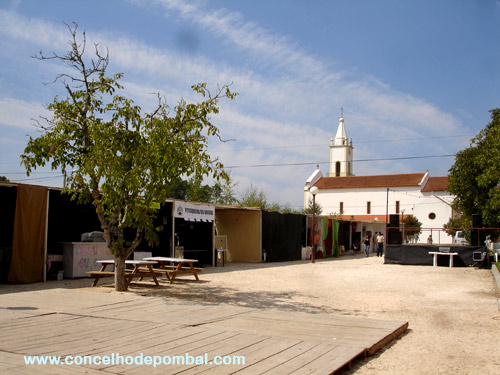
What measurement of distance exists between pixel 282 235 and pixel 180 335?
61.9ft

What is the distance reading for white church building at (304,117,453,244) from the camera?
228 ft

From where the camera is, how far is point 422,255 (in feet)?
73.6

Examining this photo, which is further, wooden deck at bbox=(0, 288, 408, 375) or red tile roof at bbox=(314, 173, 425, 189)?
red tile roof at bbox=(314, 173, 425, 189)

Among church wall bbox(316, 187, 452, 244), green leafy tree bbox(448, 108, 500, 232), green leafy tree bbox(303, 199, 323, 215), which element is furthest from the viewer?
green leafy tree bbox(303, 199, 323, 215)

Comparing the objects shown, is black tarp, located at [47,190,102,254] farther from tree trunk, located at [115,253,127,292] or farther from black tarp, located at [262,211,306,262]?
black tarp, located at [262,211,306,262]

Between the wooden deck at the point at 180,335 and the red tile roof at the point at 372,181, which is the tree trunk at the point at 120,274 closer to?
the wooden deck at the point at 180,335

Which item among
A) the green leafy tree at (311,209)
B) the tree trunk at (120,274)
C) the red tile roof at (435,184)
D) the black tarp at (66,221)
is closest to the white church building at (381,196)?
the red tile roof at (435,184)

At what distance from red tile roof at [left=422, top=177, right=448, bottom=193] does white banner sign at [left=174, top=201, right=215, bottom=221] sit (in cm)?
5792

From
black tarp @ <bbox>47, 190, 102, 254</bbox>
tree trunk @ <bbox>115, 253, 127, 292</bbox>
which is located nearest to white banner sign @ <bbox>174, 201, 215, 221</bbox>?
black tarp @ <bbox>47, 190, 102, 254</bbox>

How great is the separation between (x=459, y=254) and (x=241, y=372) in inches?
769

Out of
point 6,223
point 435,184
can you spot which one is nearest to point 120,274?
point 6,223

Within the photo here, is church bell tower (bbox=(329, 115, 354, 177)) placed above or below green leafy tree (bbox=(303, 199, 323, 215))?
above

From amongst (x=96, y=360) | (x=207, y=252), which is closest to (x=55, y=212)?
(x=207, y=252)

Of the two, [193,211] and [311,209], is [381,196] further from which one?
[193,211]
